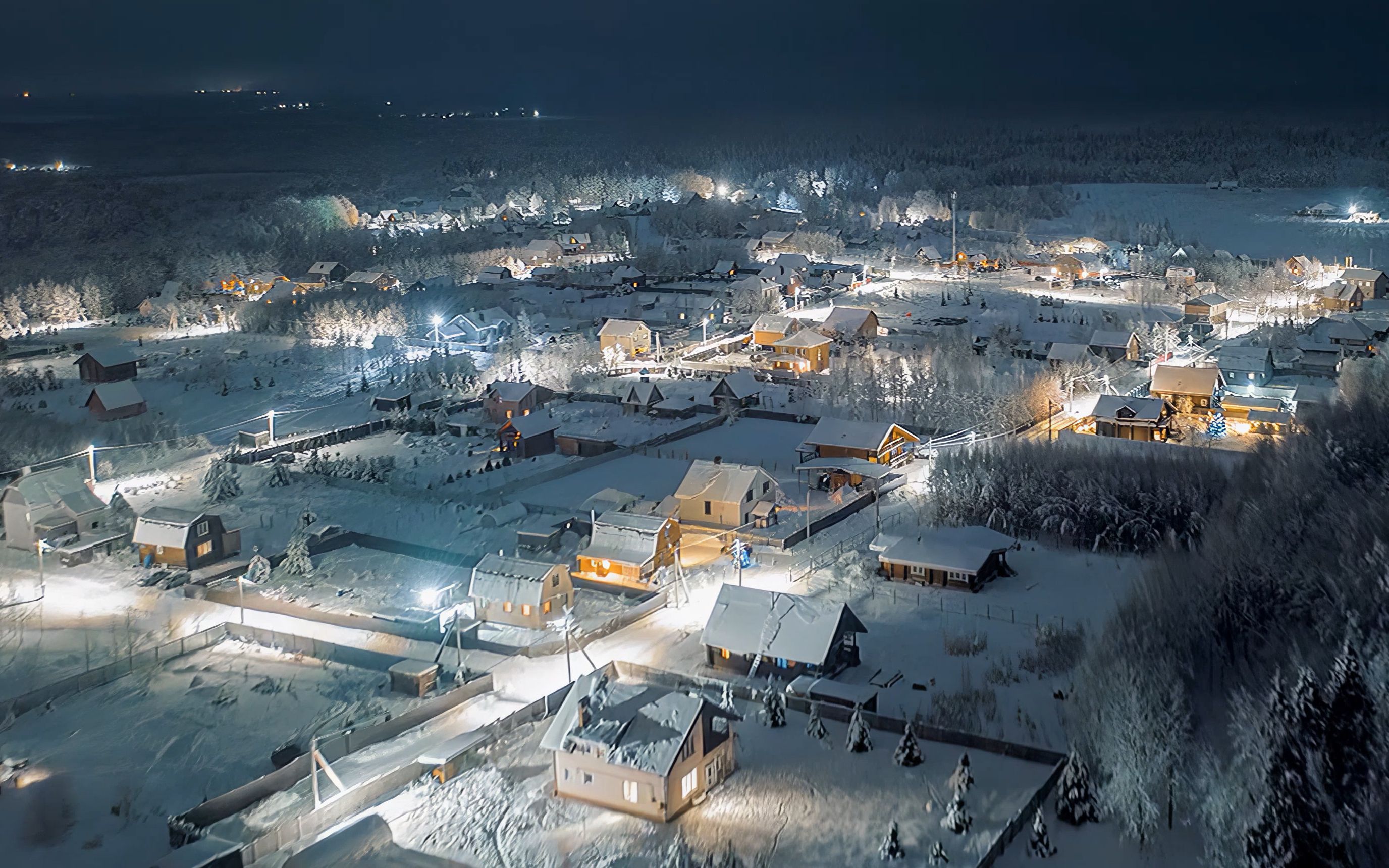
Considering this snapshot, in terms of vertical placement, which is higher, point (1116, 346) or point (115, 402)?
point (115, 402)

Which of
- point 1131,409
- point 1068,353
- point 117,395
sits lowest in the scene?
point 1131,409

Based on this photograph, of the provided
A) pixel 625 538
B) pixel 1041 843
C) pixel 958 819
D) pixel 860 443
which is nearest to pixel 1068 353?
pixel 860 443

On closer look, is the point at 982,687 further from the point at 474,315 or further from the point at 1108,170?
the point at 1108,170

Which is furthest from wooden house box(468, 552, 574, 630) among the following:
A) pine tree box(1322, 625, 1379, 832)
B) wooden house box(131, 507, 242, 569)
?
pine tree box(1322, 625, 1379, 832)

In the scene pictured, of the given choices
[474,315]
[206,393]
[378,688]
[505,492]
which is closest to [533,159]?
[474,315]

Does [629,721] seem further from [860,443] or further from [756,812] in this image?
[860,443]

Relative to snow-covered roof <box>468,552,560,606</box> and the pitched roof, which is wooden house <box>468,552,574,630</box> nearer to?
snow-covered roof <box>468,552,560,606</box>
